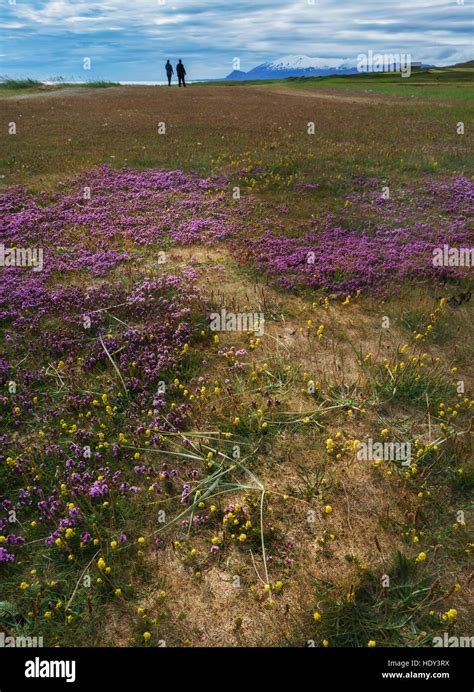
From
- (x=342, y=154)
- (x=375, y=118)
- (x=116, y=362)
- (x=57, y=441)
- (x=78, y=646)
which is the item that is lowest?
(x=78, y=646)

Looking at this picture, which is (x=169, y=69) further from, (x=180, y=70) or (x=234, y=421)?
(x=234, y=421)

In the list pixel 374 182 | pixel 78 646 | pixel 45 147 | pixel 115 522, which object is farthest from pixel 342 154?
pixel 78 646

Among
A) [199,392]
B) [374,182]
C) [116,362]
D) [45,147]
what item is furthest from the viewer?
[45,147]

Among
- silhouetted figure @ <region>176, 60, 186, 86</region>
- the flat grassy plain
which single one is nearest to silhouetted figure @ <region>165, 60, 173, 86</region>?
silhouetted figure @ <region>176, 60, 186, 86</region>

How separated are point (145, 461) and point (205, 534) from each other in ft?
5.24

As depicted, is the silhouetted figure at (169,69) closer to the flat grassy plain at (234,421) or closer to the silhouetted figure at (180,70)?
the silhouetted figure at (180,70)

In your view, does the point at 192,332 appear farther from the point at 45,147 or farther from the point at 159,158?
the point at 45,147

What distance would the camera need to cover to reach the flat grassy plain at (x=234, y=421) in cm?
509

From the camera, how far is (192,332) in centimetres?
940

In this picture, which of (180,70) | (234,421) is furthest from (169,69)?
(234,421)

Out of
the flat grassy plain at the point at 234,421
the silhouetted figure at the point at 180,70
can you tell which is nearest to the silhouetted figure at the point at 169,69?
the silhouetted figure at the point at 180,70

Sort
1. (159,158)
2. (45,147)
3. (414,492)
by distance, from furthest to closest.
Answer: (45,147) < (159,158) < (414,492)

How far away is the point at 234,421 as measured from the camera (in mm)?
7320

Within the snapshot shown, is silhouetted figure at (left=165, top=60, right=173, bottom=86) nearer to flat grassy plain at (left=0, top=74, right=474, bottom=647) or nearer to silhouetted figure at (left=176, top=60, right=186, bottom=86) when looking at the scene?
silhouetted figure at (left=176, top=60, right=186, bottom=86)
